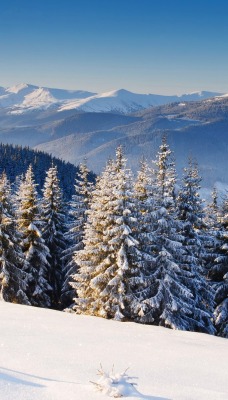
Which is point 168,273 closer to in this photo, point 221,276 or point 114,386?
point 221,276

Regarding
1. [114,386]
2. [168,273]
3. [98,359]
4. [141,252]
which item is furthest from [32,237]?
[114,386]

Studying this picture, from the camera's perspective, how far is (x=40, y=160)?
157500mm

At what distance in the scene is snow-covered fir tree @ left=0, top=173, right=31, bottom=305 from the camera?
26.5 metres

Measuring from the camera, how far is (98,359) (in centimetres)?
791

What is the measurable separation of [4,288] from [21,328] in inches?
703

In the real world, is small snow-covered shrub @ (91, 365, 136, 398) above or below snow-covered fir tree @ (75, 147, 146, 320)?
above

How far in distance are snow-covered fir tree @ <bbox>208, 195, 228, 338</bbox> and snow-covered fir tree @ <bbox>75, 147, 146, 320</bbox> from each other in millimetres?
5634

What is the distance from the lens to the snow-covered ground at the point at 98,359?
5.54 meters

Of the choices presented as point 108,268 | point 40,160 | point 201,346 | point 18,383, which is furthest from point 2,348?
point 40,160

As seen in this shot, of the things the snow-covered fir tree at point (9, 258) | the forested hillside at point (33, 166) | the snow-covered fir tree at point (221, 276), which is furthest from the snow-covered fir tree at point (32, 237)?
the forested hillside at point (33, 166)

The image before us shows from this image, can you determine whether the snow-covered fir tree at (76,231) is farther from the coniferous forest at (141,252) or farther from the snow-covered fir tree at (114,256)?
the snow-covered fir tree at (114,256)

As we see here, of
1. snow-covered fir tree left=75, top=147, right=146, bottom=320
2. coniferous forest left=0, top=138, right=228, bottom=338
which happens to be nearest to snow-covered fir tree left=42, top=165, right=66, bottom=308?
coniferous forest left=0, top=138, right=228, bottom=338

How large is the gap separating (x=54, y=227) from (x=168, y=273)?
42.2ft

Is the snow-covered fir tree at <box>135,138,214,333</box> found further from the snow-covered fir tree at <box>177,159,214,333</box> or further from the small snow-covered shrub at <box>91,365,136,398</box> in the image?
the small snow-covered shrub at <box>91,365,136,398</box>
